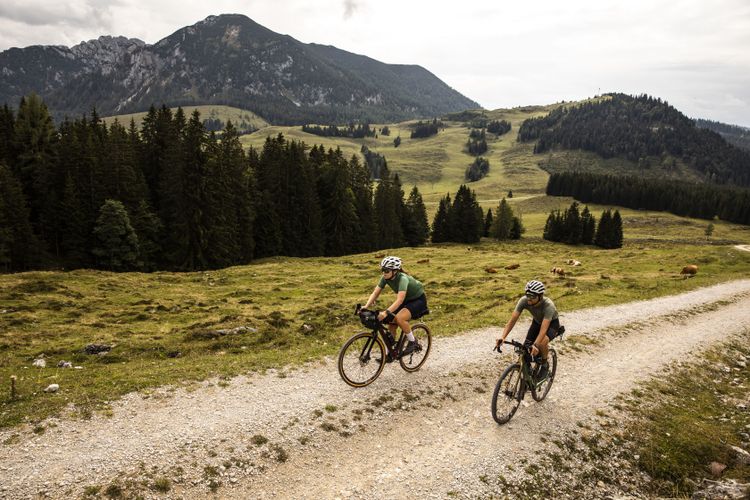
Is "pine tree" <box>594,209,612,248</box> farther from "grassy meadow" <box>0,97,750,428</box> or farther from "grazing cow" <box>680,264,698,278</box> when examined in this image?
"grazing cow" <box>680,264,698,278</box>

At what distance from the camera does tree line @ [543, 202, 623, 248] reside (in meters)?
105

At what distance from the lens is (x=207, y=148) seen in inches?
1922

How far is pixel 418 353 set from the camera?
13594mm

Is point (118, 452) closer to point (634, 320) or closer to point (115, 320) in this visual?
point (115, 320)

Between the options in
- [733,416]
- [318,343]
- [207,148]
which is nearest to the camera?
[733,416]

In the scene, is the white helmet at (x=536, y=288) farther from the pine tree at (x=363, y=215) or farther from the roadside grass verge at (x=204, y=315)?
the pine tree at (x=363, y=215)

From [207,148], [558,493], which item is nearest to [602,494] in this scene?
[558,493]

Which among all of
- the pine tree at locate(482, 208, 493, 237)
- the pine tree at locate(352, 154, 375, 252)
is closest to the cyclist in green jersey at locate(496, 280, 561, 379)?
the pine tree at locate(352, 154, 375, 252)

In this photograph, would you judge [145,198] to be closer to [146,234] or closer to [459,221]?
[146,234]

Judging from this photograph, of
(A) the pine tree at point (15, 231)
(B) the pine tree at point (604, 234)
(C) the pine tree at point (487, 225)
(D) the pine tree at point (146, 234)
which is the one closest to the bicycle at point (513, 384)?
(D) the pine tree at point (146, 234)

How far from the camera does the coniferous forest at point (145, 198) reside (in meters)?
44.9

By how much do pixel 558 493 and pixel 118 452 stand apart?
963 centimetres

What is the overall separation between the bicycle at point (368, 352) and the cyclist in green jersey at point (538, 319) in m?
2.63

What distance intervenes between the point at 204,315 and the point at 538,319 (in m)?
18.2
